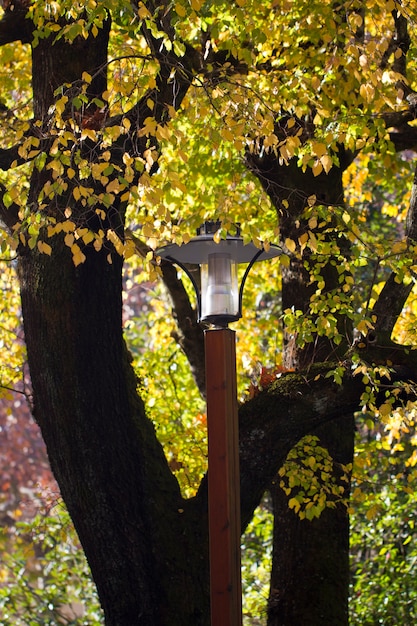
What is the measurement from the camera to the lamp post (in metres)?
4.88

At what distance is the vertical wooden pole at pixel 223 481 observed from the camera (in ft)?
15.9

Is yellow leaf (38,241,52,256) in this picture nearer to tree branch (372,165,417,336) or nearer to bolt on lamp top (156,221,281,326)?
bolt on lamp top (156,221,281,326)

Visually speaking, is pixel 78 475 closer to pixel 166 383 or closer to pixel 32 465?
pixel 166 383

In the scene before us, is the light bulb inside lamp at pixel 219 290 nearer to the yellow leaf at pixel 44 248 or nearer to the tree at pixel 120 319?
the tree at pixel 120 319

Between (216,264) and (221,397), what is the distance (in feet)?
2.32

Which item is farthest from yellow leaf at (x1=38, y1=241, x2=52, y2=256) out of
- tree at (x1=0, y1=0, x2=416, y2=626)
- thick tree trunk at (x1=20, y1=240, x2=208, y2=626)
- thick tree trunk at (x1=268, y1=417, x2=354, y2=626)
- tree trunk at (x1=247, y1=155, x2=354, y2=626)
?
thick tree trunk at (x1=268, y1=417, x2=354, y2=626)

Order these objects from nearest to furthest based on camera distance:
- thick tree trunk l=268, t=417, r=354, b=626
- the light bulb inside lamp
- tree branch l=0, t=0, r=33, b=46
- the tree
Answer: the light bulb inside lamp < the tree < tree branch l=0, t=0, r=33, b=46 < thick tree trunk l=268, t=417, r=354, b=626

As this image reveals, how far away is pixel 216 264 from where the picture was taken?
523cm

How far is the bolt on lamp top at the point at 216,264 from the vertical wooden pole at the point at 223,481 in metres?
0.11

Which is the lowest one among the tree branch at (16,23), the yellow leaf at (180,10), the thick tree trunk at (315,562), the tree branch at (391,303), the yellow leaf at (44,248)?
the thick tree trunk at (315,562)

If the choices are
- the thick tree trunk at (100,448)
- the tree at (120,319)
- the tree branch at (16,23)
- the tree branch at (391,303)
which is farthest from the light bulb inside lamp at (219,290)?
the tree branch at (16,23)

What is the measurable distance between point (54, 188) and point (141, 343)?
35.0 ft

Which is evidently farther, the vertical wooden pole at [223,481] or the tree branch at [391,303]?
the tree branch at [391,303]

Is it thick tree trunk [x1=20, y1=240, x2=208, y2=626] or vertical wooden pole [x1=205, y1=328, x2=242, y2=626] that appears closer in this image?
vertical wooden pole [x1=205, y1=328, x2=242, y2=626]
